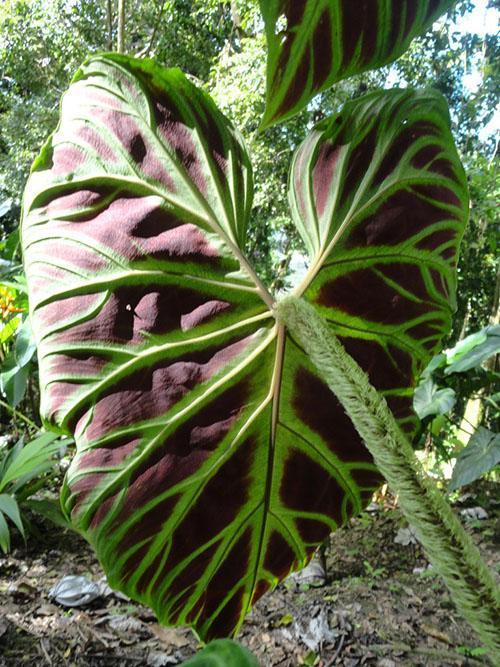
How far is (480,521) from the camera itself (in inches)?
86.2

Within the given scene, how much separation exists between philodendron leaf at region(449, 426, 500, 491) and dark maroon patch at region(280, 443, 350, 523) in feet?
3.26

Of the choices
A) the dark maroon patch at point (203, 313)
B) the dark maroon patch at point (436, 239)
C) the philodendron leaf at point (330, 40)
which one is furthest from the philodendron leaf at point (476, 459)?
the philodendron leaf at point (330, 40)

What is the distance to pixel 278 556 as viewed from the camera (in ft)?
2.19

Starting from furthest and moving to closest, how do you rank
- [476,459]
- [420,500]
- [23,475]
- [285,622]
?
[23,475] → [476,459] → [285,622] → [420,500]

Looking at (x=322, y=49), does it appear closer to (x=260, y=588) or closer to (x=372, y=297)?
(x=372, y=297)

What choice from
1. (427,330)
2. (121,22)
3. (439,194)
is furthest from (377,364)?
(121,22)

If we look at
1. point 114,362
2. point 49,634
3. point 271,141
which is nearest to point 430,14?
point 114,362

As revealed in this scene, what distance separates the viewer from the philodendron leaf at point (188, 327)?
0.51 metres

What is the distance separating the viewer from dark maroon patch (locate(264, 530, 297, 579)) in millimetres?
656

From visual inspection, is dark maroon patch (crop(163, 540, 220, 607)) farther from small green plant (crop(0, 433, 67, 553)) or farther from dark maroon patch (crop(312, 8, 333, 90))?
small green plant (crop(0, 433, 67, 553))

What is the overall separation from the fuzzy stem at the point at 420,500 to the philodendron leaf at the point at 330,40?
0.18m

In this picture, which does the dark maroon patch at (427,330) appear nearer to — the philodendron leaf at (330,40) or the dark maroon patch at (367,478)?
the dark maroon patch at (367,478)

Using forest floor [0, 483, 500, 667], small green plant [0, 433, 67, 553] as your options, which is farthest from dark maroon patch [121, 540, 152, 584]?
A: small green plant [0, 433, 67, 553]

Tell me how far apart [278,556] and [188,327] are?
29cm
